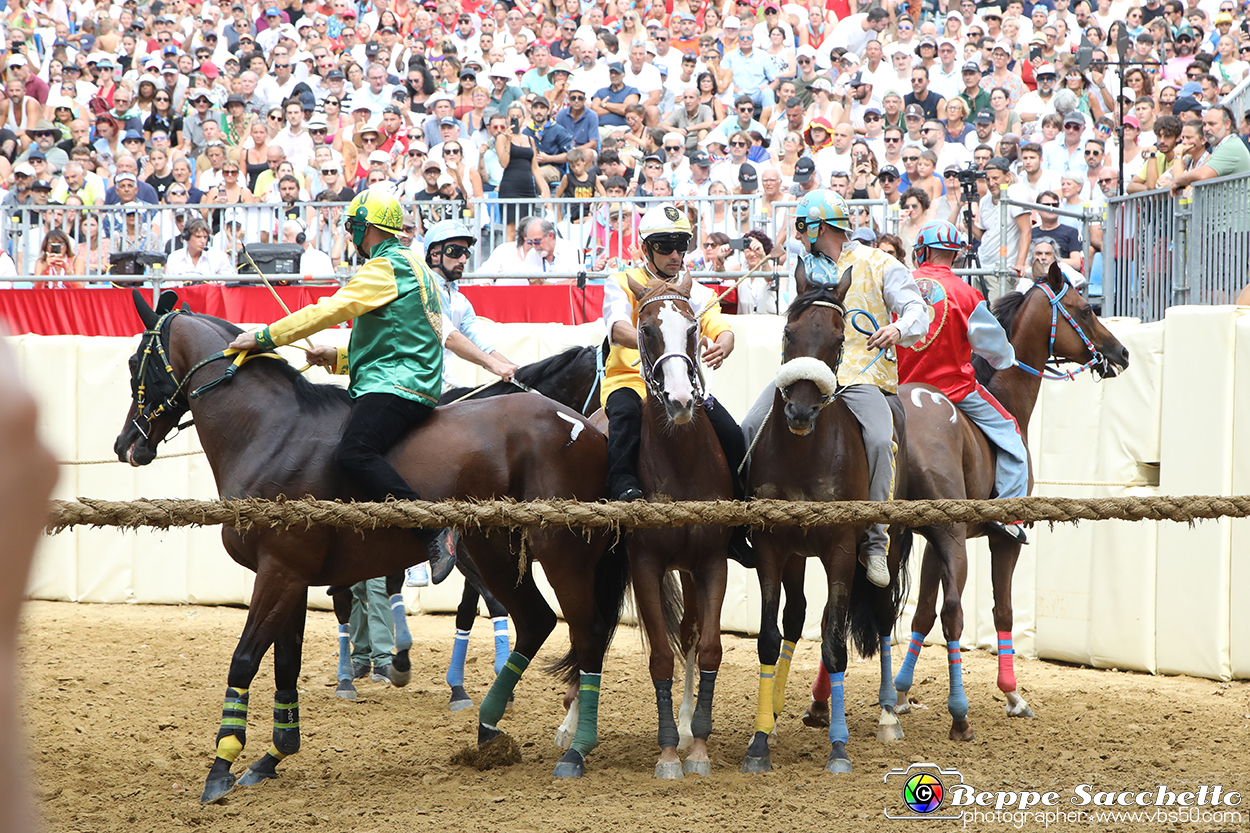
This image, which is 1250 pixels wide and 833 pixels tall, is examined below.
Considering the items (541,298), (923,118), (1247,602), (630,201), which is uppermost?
(923,118)

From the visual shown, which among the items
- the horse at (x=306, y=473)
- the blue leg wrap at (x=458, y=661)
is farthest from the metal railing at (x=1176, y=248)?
the blue leg wrap at (x=458, y=661)

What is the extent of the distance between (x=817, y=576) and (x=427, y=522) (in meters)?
5.30

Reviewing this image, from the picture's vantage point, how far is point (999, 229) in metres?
11.5

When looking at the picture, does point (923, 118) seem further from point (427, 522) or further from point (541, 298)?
point (427, 522)

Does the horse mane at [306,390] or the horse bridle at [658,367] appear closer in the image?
the horse bridle at [658,367]

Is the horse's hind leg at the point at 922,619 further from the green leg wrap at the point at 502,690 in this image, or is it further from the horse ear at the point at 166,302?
the horse ear at the point at 166,302

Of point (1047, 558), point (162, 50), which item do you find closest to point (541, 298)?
point (1047, 558)

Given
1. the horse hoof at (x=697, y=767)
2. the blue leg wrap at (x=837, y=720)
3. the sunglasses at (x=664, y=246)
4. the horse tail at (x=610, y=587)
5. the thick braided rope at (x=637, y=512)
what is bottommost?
the horse hoof at (x=697, y=767)

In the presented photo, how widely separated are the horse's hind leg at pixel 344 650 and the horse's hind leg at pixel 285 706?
5.99 feet

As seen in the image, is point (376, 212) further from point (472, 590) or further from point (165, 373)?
point (472, 590)

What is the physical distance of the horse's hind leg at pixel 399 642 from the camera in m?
8.11

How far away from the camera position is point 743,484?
247 inches

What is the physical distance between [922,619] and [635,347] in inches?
113

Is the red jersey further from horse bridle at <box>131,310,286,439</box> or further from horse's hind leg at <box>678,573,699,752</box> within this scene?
horse bridle at <box>131,310,286,439</box>
